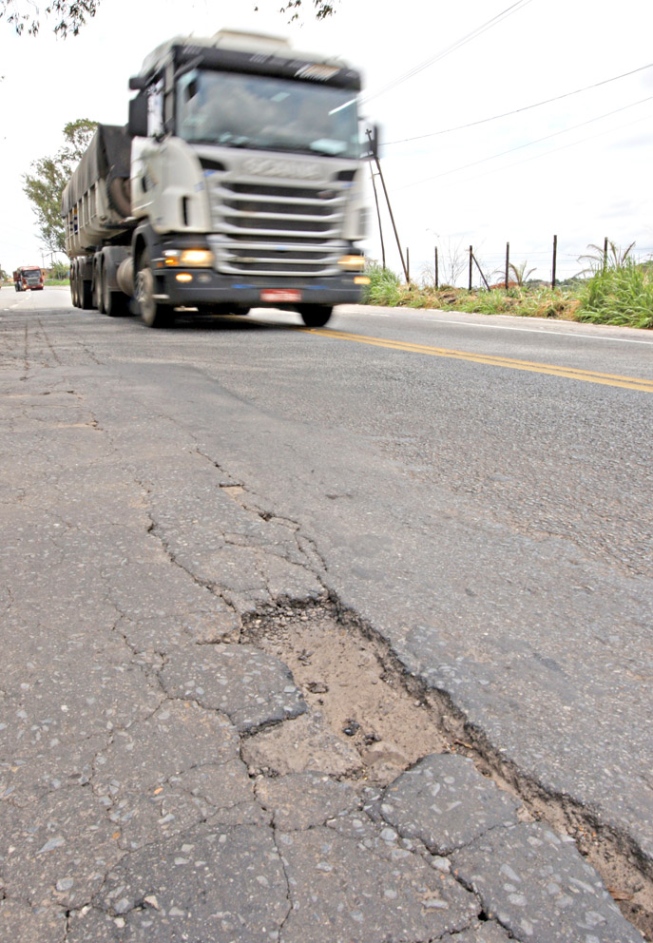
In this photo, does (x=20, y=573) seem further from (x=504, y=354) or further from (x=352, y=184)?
(x=352, y=184)

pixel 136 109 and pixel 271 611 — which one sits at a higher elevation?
pixel 136 109

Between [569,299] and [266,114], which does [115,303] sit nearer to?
[266,114]

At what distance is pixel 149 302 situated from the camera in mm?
9984

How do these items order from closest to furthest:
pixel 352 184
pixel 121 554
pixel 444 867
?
pixel 444 867, pixel 121 554, pixel 352 184

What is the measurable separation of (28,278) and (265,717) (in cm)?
6273

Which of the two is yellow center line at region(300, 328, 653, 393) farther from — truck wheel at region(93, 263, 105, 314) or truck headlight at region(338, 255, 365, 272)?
truck wheel at region(93, 263, 105, 314)

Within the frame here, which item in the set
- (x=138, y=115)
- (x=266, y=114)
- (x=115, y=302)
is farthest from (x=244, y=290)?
(x=115, y=302)

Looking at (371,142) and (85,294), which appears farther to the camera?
(85,294)

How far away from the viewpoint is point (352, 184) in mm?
9219

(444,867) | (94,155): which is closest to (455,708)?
(444,867)

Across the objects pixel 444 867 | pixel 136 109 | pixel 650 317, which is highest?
pixel 136 109

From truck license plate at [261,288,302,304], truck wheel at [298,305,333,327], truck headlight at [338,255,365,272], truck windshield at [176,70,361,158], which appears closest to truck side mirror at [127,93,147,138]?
truck windshield at [176,70,361,158]

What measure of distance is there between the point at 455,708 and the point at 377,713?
6.6 inches

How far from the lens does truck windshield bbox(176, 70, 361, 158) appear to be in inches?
334
